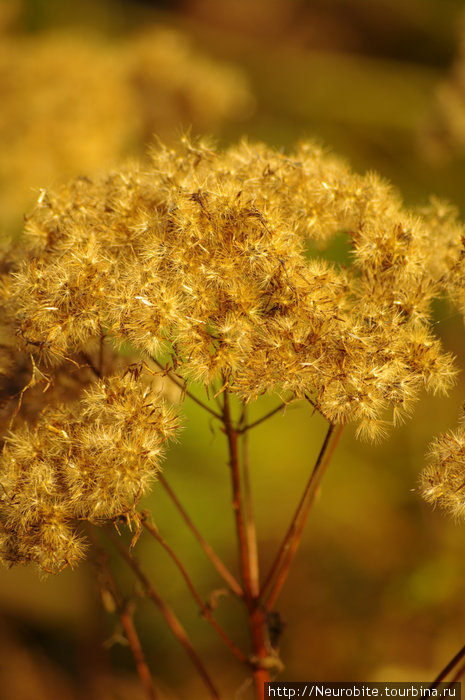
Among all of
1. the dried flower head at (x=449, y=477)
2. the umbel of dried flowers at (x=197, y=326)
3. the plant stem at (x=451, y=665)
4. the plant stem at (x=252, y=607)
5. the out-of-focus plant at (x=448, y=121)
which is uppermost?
the out-of-focus plant at (x=448, y=121)

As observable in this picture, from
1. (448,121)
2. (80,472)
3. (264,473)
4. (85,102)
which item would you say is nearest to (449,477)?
(80,472)

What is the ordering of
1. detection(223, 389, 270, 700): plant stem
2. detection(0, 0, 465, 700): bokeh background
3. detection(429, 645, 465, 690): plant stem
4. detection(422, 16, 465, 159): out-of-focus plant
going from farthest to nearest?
detection(422, 16, 465, 159): out-of-focus plant → detection(0, 0, 465, 700): bokeh background → detection(223, 389, 270, 700): plant stem → detection(429, 645, 465, 690): plant stem

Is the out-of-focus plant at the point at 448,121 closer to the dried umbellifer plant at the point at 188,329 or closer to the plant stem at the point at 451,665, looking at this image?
the dried umbellifer plant at the point at 188,329

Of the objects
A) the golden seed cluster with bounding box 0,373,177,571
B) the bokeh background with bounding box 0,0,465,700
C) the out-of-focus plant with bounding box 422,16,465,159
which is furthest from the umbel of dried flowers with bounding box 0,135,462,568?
the out-of-focus plant with bounding box 422,16,465,159

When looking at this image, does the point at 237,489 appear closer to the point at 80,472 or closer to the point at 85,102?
the point at 80,472

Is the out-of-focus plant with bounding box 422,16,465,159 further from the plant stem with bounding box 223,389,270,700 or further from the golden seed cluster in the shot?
the golden seed cluster

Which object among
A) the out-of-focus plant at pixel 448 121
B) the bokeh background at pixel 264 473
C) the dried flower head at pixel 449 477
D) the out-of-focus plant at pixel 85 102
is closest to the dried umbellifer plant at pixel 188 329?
the dried flower head at pixel 449 477
